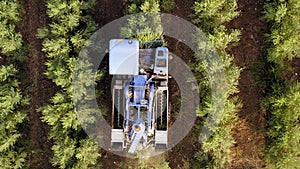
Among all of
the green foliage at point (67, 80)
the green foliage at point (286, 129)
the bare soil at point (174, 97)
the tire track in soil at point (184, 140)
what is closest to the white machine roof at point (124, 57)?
the green foliage at point (67, 80)

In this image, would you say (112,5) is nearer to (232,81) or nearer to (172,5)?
(172,5)

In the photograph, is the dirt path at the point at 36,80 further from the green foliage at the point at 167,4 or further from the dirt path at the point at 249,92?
the dirt path at the point at 249,92

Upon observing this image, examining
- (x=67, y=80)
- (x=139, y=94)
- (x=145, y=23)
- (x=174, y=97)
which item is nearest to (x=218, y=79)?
(x=174, y=97)

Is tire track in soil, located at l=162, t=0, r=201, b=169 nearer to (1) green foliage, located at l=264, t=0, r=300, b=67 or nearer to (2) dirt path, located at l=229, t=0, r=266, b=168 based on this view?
(2) dirt path, located at l=229, t=0, r=266, b=168

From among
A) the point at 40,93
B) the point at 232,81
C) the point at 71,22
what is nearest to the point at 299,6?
the point at 232,81

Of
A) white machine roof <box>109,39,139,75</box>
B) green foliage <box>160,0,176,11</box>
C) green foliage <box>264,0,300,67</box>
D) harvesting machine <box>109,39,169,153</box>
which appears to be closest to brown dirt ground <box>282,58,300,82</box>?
green foliage <box>264,0,300,67</box>

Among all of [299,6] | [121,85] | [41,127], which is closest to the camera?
[299,6]

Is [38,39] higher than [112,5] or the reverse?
the reverse
